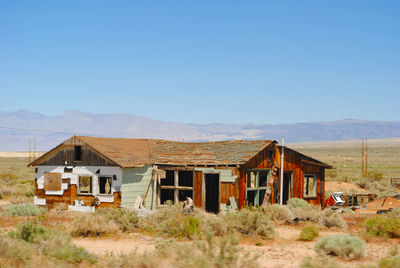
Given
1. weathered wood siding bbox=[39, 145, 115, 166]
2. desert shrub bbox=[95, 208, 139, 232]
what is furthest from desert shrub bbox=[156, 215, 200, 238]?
weathered wood siding bbox=[39, 145, 115, 166]

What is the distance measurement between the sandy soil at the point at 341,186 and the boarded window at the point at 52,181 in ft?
64.6

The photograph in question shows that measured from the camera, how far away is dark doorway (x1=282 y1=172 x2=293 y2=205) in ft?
69.1

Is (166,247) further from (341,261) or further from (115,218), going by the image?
(115,218)

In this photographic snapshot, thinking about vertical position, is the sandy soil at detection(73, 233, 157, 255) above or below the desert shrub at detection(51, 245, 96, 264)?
below

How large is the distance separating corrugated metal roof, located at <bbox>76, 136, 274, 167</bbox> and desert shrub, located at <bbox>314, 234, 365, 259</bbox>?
25.3 ft

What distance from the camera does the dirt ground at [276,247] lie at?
10.5 m

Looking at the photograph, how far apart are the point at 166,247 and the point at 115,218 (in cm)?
551

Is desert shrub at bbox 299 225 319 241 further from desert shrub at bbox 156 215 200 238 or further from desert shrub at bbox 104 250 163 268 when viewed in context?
desert shrub at bbox 104 250 163 268

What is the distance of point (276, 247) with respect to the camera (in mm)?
12312

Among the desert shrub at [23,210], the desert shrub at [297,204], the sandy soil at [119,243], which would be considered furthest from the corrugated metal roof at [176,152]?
the sandy soil at [119,243]

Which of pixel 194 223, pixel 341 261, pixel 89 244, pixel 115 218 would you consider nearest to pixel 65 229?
pixel 115 218

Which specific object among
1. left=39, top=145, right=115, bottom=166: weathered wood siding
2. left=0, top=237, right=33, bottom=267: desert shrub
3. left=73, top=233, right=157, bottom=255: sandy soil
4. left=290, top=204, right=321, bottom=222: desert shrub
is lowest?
left=73, top=233, right=157, bottom=255: sandy soil

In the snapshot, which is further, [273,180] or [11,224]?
[273,180]

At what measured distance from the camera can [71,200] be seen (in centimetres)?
2020
